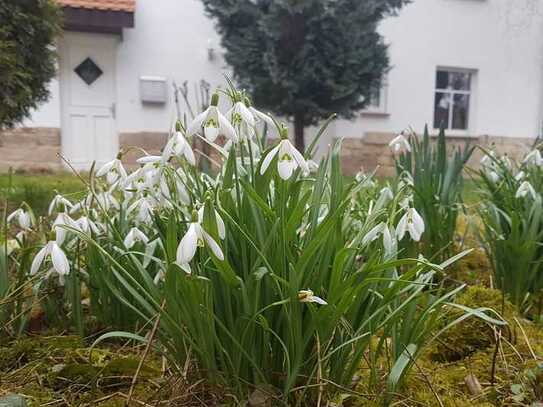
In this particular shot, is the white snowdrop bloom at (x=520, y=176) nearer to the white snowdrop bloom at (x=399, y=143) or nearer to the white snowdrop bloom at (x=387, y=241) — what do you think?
the white snowdrop bloom at (x=399, y=143)

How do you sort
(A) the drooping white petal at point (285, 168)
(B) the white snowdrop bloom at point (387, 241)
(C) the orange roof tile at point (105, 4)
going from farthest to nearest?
(C) the orange roof tile at point (105, 4), (B) the white snowdrop bloom at point (387, 241), (A) the drooping white petal at point (285, 168)

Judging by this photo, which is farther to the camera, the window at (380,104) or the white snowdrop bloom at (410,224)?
the window at (380,104)

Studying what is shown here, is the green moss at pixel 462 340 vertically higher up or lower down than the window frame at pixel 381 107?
lower down

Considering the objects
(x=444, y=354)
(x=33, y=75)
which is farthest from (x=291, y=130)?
(x=444, y=354)

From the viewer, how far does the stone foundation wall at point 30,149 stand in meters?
8.80

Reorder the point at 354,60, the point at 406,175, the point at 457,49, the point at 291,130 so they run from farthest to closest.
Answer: the point at 457,49
the point at 291,130
the point at 354,60
the point at 406,175

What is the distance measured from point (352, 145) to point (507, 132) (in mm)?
3602

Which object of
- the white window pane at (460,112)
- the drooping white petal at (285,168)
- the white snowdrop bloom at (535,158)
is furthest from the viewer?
the white window pane at (460,112)

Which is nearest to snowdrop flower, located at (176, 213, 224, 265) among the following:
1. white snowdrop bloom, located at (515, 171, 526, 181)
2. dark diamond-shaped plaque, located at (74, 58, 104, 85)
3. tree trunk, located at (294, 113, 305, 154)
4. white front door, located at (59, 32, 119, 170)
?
white snowdrop bloom, located at (515, 171, 526, 181)

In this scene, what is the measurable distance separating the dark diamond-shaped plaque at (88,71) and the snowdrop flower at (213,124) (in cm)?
877

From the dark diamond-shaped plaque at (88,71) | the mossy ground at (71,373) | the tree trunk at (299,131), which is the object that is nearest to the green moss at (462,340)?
the mossy ground at (71,373)

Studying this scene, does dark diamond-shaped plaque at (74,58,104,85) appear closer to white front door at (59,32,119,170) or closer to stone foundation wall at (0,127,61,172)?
→ white front door at (59,32,119,170)

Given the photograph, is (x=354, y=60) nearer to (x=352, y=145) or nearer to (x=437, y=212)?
(x=352, y=145)

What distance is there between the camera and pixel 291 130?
32.8 feet
